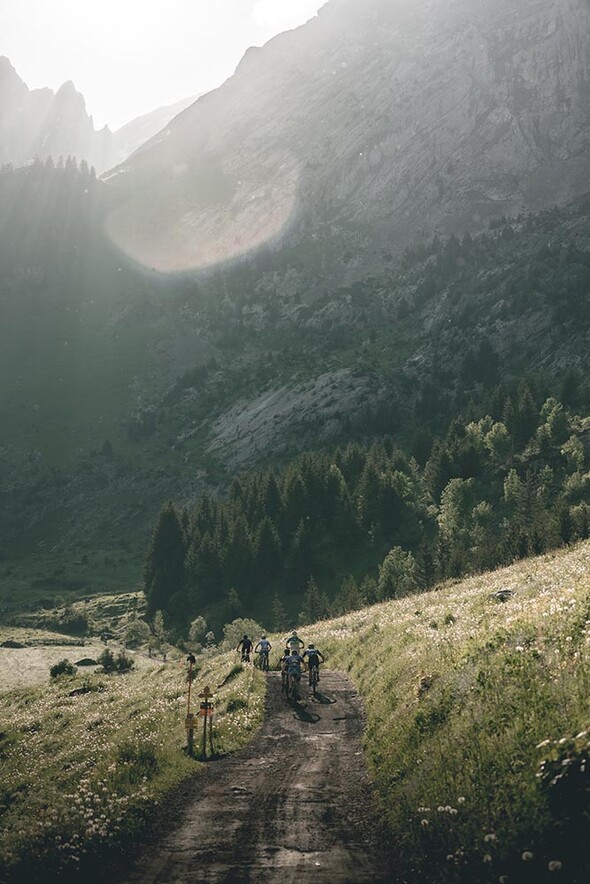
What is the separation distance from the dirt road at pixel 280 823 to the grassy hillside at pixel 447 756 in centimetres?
76

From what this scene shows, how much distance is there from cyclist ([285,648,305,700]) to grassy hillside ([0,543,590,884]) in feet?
6.36

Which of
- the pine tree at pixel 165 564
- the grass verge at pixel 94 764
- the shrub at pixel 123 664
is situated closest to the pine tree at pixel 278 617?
the shrub at pixel 123 664

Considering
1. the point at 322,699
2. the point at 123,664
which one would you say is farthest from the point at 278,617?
the point at 322,699

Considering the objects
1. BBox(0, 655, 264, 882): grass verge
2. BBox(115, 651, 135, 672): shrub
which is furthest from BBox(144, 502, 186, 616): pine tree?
BBox(0, 655, 264, 882): grass verge

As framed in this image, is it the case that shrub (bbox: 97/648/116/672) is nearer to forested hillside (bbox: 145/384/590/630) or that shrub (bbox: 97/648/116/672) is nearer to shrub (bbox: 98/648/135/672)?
shrub (bbox: 98/648/135/672)

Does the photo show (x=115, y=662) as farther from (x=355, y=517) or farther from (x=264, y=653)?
(x=355, y=517)

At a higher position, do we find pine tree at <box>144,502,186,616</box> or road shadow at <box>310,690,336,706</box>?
pine tree at <box>144,502,186,616</box>

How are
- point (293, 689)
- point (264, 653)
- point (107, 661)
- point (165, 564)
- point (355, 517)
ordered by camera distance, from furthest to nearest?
point (165, 564)
point (355, 517)
point (107, 661)
point (264, 653)
point (293, 689)

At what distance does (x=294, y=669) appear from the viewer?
2773 centimetres

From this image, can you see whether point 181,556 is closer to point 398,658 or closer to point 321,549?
point 321,549

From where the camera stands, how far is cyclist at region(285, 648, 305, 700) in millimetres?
27328

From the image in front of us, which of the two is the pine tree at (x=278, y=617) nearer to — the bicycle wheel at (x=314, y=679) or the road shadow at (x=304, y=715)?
the bicycle wheel at (x=314, y=679)

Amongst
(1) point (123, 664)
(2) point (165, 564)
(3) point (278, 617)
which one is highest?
(2) point (165, 564)

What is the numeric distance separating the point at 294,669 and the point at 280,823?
1435 cm
